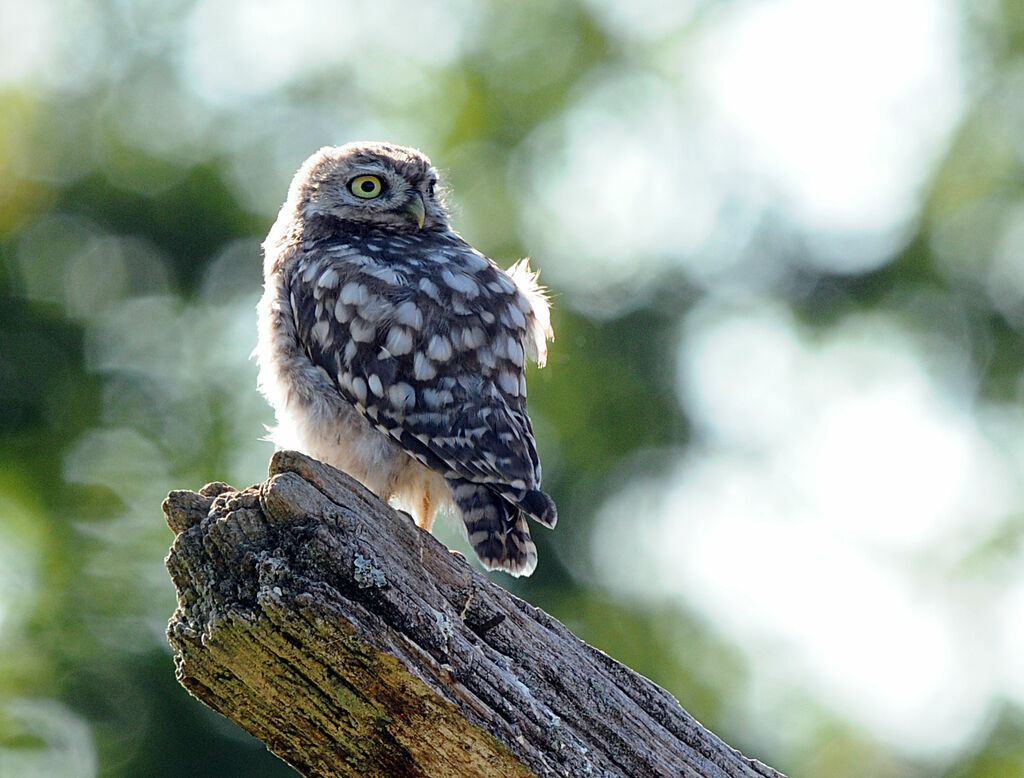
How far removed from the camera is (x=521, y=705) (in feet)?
11.2

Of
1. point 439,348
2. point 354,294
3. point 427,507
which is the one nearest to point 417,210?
point 354,294

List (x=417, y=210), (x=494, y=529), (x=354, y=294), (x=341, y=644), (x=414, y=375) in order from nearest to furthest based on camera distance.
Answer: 1. (x=341, y=644)
2. (x=494, y=529)
3. (x=414, y=375)
4. (x=354, y=294)
5. (x=417, y=210)

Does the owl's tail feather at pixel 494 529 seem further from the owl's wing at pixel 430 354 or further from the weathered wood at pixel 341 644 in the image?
the weathered wood at pixel 341 644

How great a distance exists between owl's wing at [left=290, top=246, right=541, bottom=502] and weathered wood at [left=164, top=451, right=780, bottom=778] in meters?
1.09

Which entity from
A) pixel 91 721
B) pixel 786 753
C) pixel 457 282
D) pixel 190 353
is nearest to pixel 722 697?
pixel 786 753

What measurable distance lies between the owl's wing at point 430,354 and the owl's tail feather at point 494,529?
59mm

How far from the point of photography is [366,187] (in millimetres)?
5867

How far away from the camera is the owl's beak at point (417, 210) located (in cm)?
582

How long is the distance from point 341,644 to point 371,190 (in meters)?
3.02

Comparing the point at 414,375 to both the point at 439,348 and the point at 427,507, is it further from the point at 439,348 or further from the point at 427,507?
the point at 427,507

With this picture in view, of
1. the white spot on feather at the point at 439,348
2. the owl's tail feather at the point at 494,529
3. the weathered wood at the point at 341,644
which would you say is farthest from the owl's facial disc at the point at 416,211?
the weathered wood at the point at 341,644

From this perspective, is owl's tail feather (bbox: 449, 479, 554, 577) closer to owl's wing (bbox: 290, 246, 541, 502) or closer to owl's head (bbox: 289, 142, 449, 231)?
owl's wing (bbox: 290, 246, 541, 502)

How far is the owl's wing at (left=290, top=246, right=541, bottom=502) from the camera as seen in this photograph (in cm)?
469

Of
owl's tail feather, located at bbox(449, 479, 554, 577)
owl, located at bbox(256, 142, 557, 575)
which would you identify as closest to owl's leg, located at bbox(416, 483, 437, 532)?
owl, located at bbox(256, 142, 557, 575)
